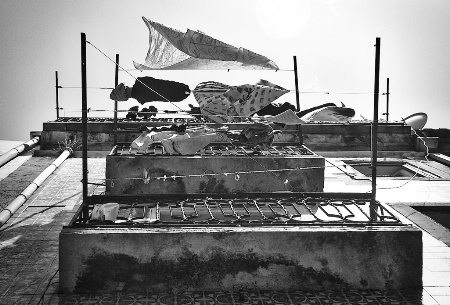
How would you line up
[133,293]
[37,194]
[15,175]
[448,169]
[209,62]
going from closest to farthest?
[133,293] < [209,62] < [37,194] < [15,175] < [448,169]

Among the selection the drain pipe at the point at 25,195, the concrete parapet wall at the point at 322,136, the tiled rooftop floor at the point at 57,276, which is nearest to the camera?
the tiled rooftop floor at the point at 57,276

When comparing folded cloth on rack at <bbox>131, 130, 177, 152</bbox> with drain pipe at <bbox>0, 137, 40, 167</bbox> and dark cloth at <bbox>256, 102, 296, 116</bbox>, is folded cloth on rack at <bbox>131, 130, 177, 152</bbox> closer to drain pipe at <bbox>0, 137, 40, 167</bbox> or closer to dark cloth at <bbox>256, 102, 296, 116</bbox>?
dark cloth at <bbox>256, 102, 296, 116</bbox>

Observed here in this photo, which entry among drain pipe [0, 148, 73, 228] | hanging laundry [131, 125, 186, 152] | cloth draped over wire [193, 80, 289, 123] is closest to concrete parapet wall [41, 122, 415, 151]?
drain pipe [0, 148, 73, 228]

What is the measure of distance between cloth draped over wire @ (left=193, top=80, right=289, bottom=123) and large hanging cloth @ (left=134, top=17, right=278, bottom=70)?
0.42m

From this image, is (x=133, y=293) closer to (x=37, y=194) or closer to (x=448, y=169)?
(x=37, y=194)

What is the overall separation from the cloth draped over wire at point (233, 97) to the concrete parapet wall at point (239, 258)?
2.53 m

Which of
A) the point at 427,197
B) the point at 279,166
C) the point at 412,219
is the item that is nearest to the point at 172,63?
the point at 279,166

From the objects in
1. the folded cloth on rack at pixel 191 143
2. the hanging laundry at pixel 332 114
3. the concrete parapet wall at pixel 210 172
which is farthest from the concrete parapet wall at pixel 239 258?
the concrete parapet wall at pixel 210 172

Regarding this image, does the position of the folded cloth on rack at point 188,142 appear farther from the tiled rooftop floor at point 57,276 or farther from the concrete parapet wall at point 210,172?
the tiled rooftop floor at point 57,276

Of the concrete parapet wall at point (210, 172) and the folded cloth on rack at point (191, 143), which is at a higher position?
the folded cloth on rack at point (191, 143)

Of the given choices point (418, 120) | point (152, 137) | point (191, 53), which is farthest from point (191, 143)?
point (418, 120)

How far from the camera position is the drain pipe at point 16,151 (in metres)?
14.9

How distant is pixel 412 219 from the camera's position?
31.7 feet

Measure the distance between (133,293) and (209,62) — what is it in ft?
14.2
